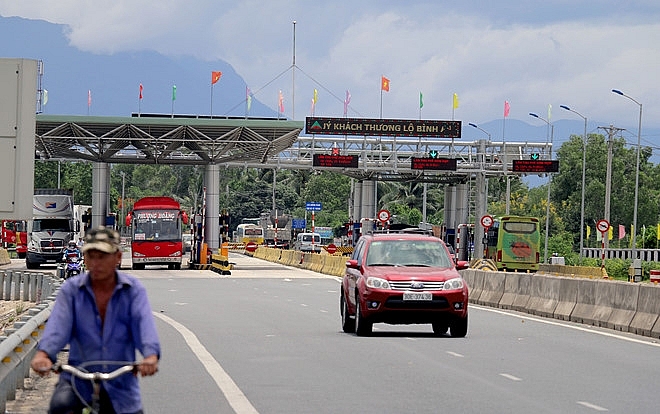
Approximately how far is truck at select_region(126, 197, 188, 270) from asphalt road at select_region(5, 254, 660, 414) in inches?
1297

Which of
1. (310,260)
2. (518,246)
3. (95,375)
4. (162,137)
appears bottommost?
(310,260)

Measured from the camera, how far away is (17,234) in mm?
80000

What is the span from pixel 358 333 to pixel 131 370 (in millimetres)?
14994

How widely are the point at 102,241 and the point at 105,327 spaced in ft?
1.50

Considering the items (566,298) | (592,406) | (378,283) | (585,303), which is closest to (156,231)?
(566,298)

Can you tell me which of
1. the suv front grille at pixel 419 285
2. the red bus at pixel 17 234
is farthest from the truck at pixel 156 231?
the suv front grille at pixel 419 285

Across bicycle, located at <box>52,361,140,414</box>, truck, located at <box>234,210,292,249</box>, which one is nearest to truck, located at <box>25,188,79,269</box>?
bicycle, located at <box>52,361,140,414</box>

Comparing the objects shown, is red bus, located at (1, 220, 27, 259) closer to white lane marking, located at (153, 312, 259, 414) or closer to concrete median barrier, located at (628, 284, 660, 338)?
concrete median barrier, located at (628, 284, 660, 338)

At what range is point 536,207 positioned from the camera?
139 metres

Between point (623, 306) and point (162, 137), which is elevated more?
point (162, 137)

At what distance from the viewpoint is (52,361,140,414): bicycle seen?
23.2 ft

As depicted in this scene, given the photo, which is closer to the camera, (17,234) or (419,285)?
(419,285)

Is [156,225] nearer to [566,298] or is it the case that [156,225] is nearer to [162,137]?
[162,137]

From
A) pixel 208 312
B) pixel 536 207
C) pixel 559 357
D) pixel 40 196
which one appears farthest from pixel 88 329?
pixel 536 207
